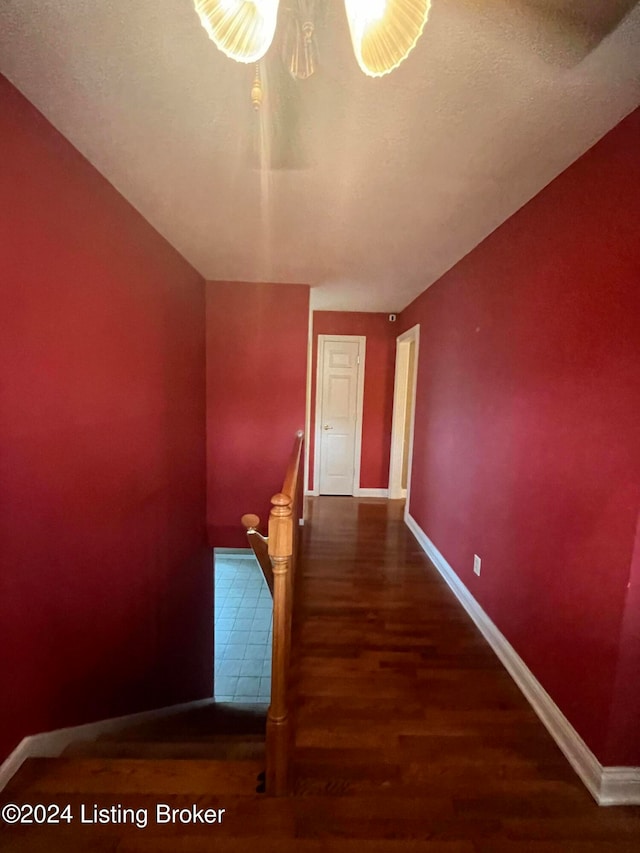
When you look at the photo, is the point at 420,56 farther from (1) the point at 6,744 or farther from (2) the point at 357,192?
(1) the point at 6,744

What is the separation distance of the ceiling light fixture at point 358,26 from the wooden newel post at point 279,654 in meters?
1.14

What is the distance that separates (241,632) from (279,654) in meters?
3.75

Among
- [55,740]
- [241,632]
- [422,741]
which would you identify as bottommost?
[241,632]

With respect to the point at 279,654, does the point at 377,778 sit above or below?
below

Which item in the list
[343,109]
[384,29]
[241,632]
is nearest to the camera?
[384,29]

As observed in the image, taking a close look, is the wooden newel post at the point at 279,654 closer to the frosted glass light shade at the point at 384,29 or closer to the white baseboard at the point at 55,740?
the white baseboard at the point at 55,740

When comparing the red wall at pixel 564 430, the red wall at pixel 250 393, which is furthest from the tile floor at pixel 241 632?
the red wall at pixel 564 430

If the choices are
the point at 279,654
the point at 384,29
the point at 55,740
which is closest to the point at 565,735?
the point at 279,654

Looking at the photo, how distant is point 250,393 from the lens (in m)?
3.80

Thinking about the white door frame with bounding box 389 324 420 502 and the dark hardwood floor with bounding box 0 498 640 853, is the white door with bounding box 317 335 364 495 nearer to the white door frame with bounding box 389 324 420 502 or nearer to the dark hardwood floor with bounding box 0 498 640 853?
the white door frame with bounding box 389 324 420 502

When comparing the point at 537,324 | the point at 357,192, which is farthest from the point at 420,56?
the point at 537,324

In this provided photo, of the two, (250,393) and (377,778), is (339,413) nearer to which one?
(250,393)

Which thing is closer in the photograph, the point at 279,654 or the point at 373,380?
the point at 279,654

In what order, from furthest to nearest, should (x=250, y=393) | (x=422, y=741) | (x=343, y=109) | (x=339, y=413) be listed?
(x=339, y=413), (x=250, y=393), (x=422, y=741), (x=343, y=109)
